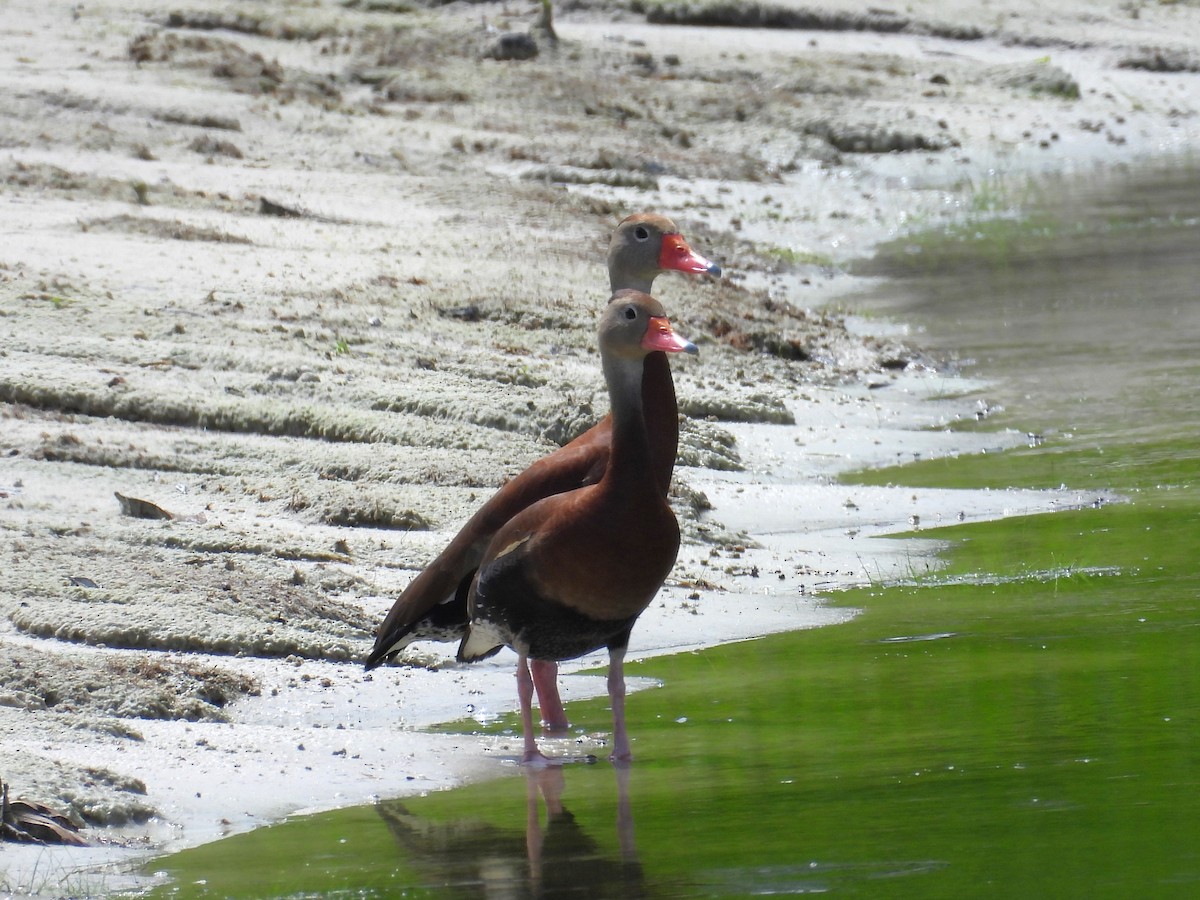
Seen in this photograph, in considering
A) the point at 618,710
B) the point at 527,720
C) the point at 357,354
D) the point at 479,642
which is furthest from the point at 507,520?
the point at 357,354

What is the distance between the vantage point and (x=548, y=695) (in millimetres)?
6363

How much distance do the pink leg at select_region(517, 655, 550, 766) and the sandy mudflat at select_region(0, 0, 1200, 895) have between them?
0.46 ft

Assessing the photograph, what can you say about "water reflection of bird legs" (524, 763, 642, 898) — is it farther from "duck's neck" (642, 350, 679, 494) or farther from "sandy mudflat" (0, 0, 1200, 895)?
"duck's neck" (642, 350, 679, 494)

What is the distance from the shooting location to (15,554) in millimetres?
7367

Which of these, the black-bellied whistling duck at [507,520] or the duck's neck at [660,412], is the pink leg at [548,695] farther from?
the duck's neck at [660,412]

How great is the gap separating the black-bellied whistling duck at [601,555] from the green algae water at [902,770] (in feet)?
1.25

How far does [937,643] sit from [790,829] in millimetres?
2175

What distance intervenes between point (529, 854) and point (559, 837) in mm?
175

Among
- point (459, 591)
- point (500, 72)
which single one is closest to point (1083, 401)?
point (459, 591)

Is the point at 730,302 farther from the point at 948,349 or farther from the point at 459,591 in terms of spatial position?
the point at 459,591

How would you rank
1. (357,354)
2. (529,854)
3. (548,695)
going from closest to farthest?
1. (529,854)
2. (548,695)
3. (357,354)

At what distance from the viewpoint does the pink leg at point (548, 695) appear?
6312 millimetres

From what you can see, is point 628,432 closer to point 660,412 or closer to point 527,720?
point 660,412

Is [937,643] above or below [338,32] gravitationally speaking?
below
